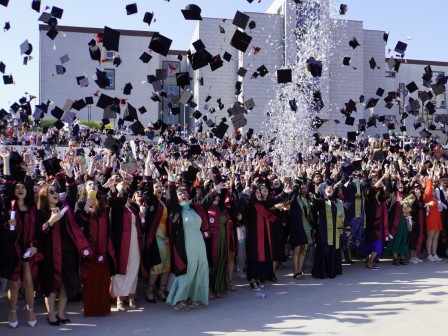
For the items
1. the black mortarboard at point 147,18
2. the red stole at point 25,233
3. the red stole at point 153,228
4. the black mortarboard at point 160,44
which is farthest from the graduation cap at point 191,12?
the red stole at point 25,233

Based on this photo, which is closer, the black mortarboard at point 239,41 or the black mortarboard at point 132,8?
the black mortarboard at point 239,41

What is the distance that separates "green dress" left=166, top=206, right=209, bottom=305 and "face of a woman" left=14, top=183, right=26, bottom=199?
2.10 meters

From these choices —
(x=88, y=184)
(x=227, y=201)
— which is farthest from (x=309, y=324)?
(x=88, y=184)

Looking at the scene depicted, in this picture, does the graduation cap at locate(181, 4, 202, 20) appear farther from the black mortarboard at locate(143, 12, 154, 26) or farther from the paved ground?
the paved ground

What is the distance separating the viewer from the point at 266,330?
21.1 feet

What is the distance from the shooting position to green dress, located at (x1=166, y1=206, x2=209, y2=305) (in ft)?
24.2

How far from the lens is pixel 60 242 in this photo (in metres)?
6.70

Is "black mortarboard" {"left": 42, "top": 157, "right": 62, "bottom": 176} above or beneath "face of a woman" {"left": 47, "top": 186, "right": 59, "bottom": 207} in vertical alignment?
above

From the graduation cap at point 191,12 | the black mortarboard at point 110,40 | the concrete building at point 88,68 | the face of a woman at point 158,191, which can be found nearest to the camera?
the face of a woman at point 158,191

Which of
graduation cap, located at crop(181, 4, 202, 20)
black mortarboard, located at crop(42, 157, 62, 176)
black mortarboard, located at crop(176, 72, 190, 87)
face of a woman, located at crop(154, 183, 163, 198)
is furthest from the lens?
black mortarboard, located at crop(176, 72, 190, 87)

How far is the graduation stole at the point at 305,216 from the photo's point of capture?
9.42 meters

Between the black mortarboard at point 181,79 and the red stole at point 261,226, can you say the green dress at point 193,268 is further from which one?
the black mortarboard at point 181,79

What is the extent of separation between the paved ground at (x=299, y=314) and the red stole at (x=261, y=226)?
0.57m

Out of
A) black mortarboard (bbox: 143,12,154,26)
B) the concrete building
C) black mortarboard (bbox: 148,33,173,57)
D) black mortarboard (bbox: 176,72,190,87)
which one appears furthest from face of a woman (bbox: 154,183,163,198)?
the concrete building
